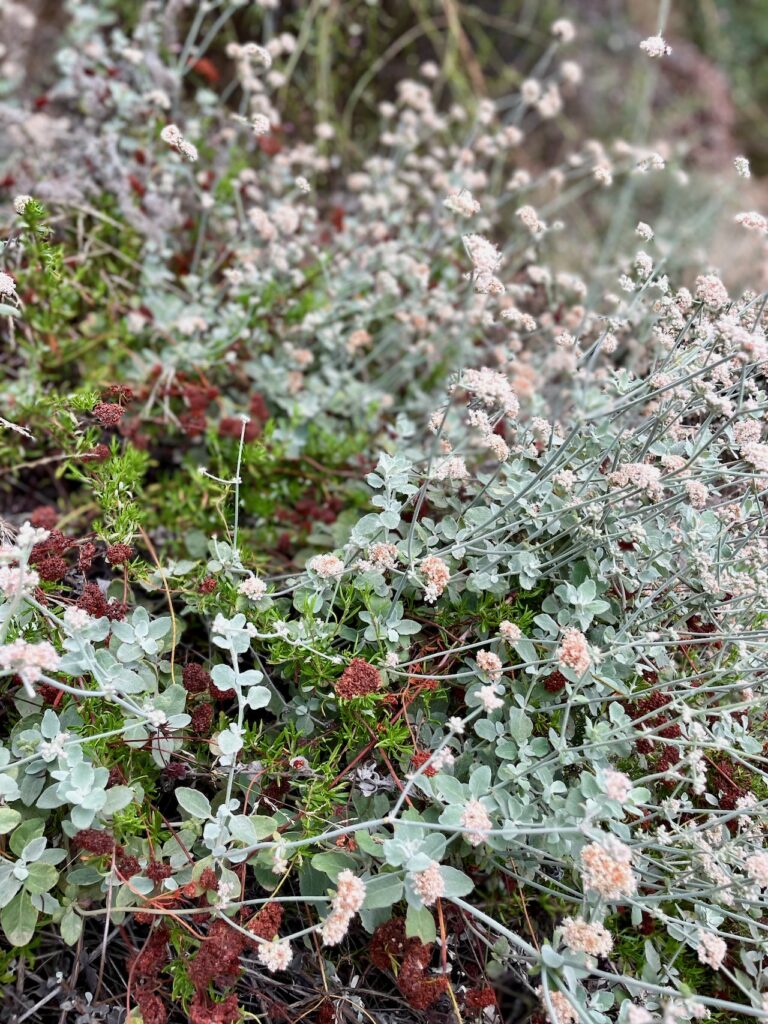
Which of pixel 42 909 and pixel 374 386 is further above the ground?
pixel 374 386

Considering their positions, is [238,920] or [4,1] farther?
[4,1]

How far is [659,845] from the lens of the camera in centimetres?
141

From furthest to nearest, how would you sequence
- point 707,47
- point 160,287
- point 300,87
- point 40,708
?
point 707,47
point 300,87
point 160,287
point 40,708

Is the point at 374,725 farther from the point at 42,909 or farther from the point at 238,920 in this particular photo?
the point at 42,909

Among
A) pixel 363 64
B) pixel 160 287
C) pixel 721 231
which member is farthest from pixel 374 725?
pixel 721 231

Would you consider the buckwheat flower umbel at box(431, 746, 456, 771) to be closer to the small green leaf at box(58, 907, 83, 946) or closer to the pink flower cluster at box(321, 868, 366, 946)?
the pink flower cluster at box(321, 868, 366, 946)

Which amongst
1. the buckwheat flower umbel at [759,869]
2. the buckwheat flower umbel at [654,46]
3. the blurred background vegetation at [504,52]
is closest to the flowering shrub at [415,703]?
the buckwheat flower umbel at [759,869]

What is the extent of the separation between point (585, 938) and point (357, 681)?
54 cm

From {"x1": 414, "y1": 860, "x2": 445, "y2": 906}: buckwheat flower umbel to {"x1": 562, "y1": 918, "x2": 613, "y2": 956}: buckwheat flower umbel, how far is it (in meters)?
0.21

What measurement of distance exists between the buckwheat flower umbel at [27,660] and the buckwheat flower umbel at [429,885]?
66 cm

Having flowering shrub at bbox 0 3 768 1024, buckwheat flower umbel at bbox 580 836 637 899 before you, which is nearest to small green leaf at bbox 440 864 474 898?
flowering shrub at bbox 0 3 768 1024

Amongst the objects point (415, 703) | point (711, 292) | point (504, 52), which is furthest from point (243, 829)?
point (504, 52)

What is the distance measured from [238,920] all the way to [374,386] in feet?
5.47

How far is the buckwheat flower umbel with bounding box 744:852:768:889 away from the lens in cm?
130
